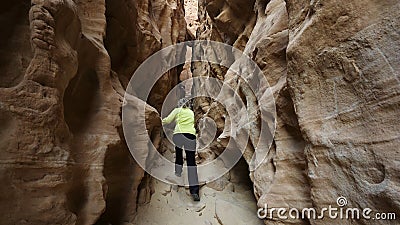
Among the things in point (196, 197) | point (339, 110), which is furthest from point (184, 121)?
point (339, 110)

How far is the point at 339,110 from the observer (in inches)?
82.0

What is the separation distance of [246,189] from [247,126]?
1.89 meters

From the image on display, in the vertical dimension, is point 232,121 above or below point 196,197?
above

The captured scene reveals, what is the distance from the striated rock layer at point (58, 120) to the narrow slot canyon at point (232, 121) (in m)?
0.01

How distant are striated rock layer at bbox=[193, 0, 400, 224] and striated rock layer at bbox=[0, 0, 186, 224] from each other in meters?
2.17

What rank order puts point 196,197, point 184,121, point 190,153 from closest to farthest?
point 196,197
point 190,153
point 184,121

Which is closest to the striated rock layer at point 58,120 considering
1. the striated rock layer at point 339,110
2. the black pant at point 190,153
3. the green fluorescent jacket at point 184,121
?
the black pant at point 190,153

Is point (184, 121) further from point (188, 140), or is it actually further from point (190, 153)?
point (190, 153)

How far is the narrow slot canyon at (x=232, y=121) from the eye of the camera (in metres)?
1.83

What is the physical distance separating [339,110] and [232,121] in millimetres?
3302

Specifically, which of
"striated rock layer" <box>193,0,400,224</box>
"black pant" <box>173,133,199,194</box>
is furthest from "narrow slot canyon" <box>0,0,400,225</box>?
"black pant" <box>173,133,199,194</box>

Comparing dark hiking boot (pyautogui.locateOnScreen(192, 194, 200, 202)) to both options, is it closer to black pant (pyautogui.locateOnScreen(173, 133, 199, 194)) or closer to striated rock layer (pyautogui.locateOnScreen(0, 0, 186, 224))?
black pant (pyautogui.locateOnScreen(173, 133, 199, 194))

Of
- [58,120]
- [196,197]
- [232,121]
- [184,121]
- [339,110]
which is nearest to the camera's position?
[339,110]

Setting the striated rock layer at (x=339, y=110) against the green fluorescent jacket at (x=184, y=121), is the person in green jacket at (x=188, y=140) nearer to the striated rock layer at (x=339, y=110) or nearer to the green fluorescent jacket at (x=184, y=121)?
the green fluorescent jacket at (x=184, y=121)
